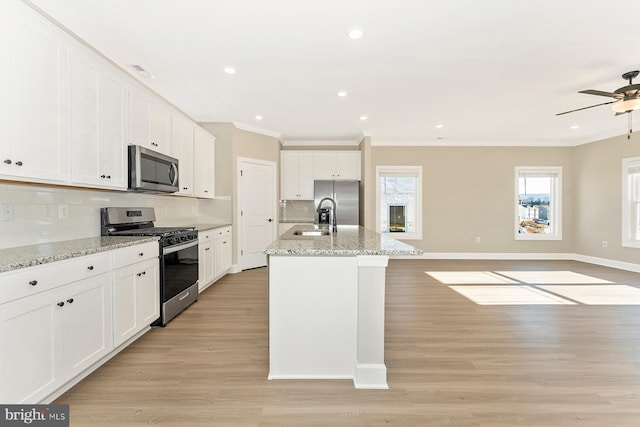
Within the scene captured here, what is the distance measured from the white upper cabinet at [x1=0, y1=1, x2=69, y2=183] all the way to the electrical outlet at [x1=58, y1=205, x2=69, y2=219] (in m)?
0.50

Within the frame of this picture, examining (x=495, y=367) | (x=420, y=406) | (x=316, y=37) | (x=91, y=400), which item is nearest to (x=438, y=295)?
(x=495, y=367)

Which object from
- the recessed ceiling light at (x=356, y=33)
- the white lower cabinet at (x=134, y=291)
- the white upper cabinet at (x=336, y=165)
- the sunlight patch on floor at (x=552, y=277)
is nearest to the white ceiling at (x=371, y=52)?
the recessed ceiling light at (x=356, y=33)

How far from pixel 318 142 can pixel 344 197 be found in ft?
4.60

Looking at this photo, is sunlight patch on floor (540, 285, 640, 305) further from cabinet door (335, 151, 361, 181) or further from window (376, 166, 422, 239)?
cabinet door (335, 151, 361, 181)

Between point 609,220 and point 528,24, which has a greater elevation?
point 528,24

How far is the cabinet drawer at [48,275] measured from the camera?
1.42m

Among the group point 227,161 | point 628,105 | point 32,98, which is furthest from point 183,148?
point 628,105

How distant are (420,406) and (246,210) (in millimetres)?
Result: 4292

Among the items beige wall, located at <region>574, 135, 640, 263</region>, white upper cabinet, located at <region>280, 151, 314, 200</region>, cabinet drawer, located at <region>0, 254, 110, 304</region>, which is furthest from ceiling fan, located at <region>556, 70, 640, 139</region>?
cabinet drawer, located at <region>0, 254, 110, 304</region>

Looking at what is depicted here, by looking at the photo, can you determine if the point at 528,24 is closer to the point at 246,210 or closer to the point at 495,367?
the point at 495,367

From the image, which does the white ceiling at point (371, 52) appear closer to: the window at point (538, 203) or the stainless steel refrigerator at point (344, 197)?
the stainless steel refrigerator at point (344, 197)

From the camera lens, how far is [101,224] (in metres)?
2.81

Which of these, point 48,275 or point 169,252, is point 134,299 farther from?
point 48,275

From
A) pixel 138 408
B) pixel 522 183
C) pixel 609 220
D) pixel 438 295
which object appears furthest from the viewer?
pixel 522 183
